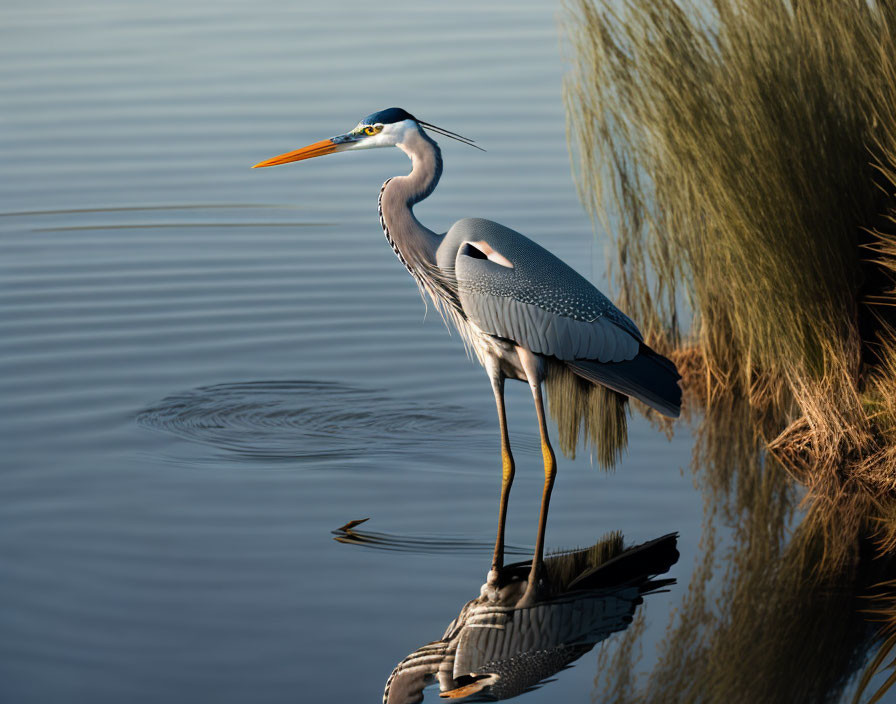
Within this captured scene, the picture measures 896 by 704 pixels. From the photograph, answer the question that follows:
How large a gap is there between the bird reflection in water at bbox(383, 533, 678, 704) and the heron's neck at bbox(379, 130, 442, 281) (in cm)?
143

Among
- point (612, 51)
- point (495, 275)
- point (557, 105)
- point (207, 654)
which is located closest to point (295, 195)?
point (557, 105)

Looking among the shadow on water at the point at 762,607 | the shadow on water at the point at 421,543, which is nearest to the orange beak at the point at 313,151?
the shadow on water at the point at 421,543

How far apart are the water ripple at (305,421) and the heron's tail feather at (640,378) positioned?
798 mm

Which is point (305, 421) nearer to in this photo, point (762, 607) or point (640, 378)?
point (640, 378)

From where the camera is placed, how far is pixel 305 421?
6246mm

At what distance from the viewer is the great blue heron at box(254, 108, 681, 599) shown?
5.41m

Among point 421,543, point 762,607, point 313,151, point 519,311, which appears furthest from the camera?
point 313,151

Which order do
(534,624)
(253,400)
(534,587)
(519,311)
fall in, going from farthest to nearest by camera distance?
(253,400)
(519,311)
(534,587)
(534,624)

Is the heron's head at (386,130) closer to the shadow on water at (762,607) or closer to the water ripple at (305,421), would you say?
the water ripple at (305,421)

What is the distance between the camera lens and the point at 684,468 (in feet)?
19.2

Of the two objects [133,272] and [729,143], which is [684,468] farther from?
[133,272]

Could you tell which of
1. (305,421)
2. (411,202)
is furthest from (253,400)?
(411,202)

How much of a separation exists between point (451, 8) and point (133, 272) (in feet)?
29.7

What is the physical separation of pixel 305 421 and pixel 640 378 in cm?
164
